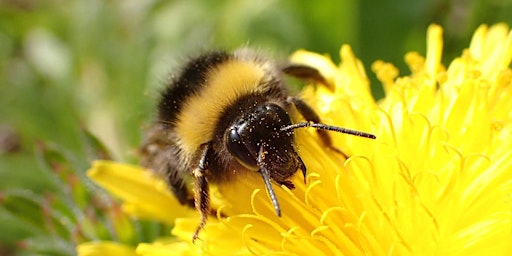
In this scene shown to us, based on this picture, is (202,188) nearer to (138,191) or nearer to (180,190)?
(180,190)

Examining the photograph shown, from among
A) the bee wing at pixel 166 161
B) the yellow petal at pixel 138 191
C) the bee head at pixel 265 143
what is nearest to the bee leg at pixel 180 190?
the bee wing at pixel 166 161

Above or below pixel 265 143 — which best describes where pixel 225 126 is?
above

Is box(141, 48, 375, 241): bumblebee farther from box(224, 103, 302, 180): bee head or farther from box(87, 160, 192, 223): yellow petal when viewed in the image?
box(87, 160, 192, 223): yellow petal

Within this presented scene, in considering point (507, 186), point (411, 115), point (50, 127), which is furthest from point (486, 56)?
point (50, 127)

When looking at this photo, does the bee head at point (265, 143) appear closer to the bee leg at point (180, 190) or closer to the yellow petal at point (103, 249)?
the bee leg at point (180, 190)

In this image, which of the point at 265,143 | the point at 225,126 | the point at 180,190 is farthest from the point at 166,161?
the point at 265,143

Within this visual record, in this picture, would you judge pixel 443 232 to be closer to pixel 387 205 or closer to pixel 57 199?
pixel 387 205

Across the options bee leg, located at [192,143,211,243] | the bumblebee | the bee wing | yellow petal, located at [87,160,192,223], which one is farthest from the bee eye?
yellow petal, located at [87,160,192,223]

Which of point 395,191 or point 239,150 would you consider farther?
point 395,191
